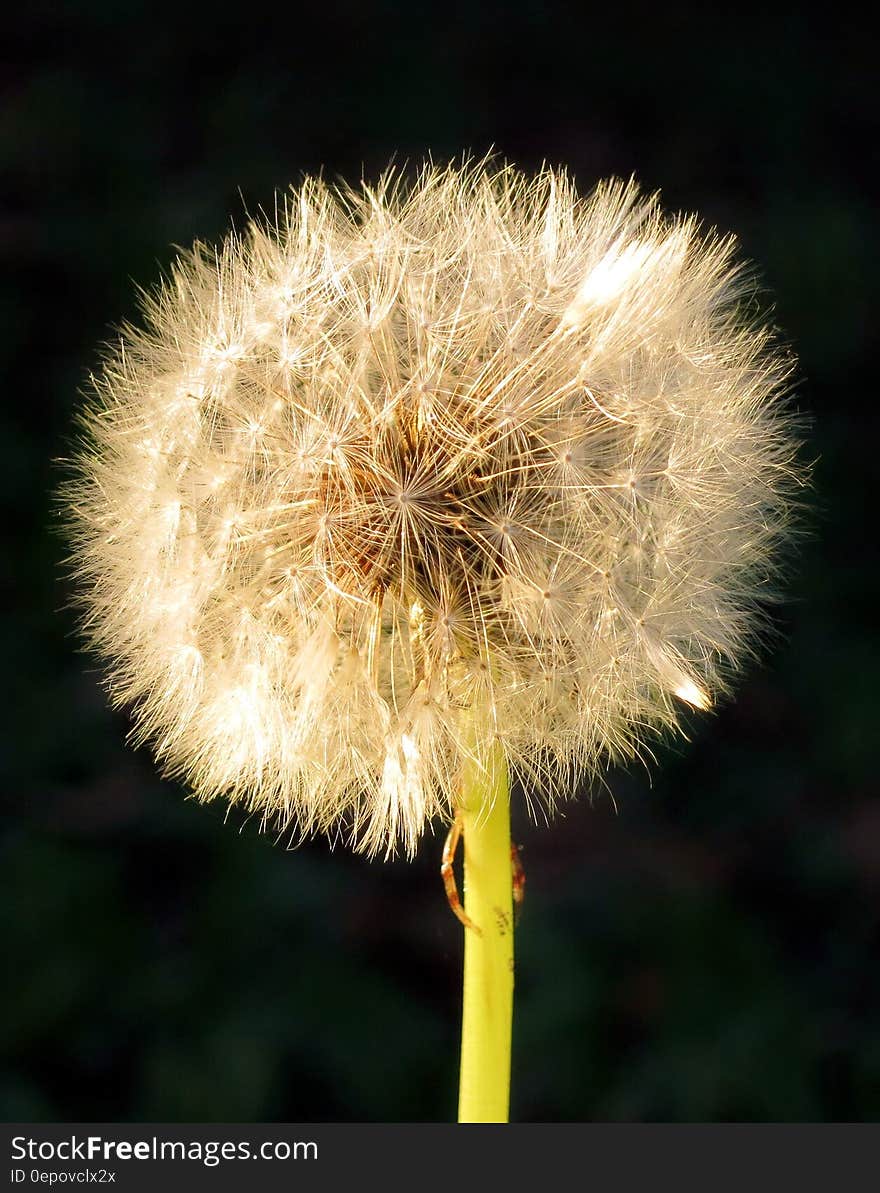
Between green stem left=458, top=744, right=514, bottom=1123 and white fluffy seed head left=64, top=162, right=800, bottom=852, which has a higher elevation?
white fluffy seed head left=64, top=162, right=800, bottom=852

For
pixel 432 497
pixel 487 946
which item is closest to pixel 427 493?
pixel 432 497

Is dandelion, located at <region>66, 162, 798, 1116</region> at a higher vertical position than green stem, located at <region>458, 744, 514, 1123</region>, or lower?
higher

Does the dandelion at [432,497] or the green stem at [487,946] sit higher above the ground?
the dandelion at [432,497]

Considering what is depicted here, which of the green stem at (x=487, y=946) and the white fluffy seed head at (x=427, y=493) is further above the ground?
the white fluffy seed head at (x=427, y=493)

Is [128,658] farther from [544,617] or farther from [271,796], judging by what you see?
[544,617]

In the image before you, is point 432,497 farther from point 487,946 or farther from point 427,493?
point 487,946

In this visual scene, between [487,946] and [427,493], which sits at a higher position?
[427,493]
